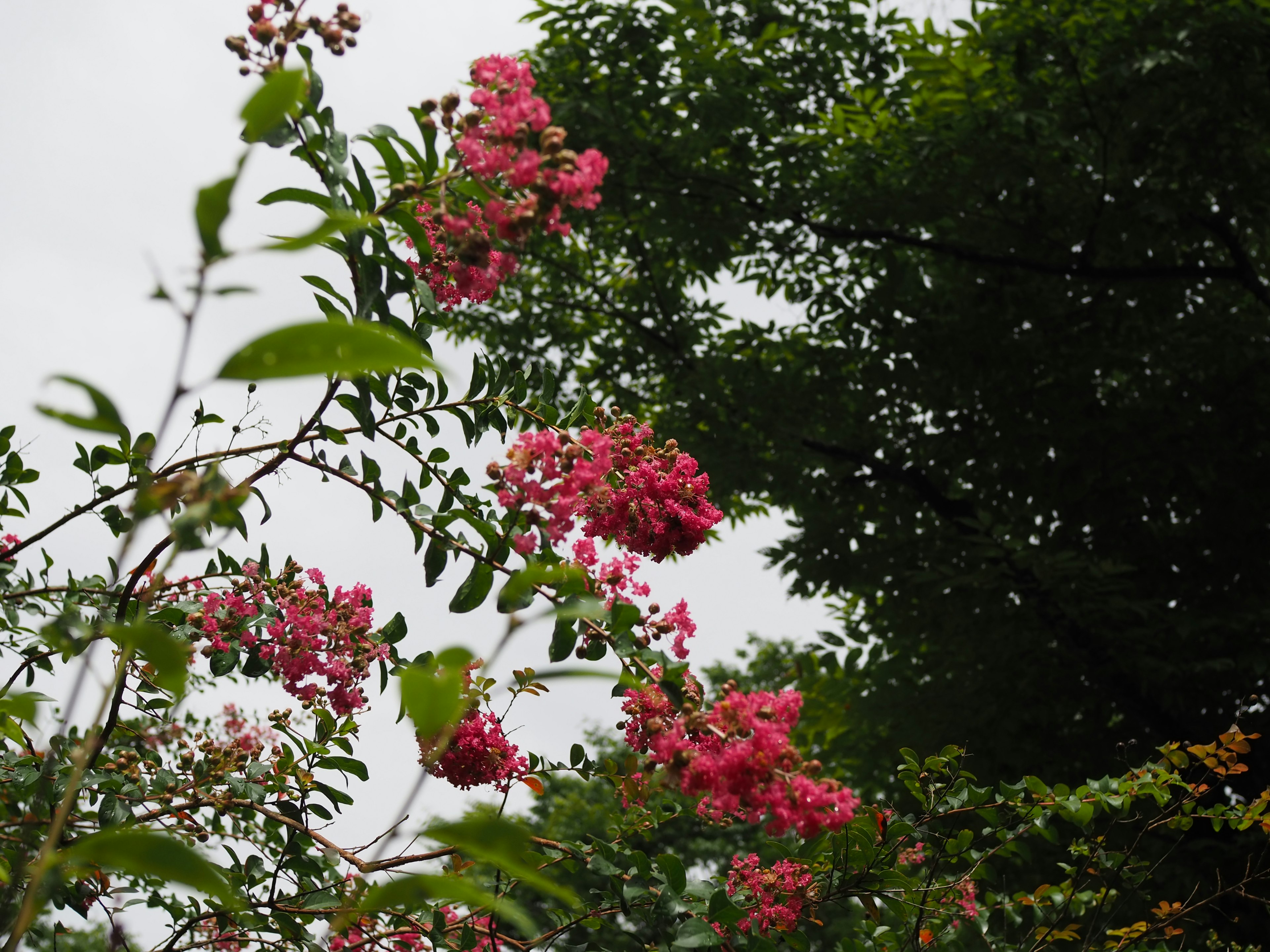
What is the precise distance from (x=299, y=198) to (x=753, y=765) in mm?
1178

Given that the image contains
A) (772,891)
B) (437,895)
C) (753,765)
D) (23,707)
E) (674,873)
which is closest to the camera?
(437,895)

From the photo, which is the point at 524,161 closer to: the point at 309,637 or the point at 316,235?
the point at 316,235

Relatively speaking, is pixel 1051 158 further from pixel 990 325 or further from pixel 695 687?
pixel 695 687

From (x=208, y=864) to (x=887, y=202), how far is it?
6.06 meters

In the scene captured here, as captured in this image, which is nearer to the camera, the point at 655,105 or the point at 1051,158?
the point at 1051,158

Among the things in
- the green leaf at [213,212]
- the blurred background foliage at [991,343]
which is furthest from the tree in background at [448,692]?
the blurred background foliage at [991,343]

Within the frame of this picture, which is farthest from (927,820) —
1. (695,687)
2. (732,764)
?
(732,764)

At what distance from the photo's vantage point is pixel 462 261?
1.50 m

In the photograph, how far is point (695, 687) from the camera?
167cm

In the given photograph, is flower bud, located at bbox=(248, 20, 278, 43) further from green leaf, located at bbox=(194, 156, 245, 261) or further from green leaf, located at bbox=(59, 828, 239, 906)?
green leaf, located at bbox=(59, 828, 239, 906)

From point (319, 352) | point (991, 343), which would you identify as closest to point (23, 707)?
point (319, 352)

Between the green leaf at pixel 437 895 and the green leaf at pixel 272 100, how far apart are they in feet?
2.12

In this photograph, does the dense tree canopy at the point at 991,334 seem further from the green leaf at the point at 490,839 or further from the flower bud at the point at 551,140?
the green leaf at the point at 490,839

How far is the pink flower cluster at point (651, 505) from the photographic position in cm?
199
